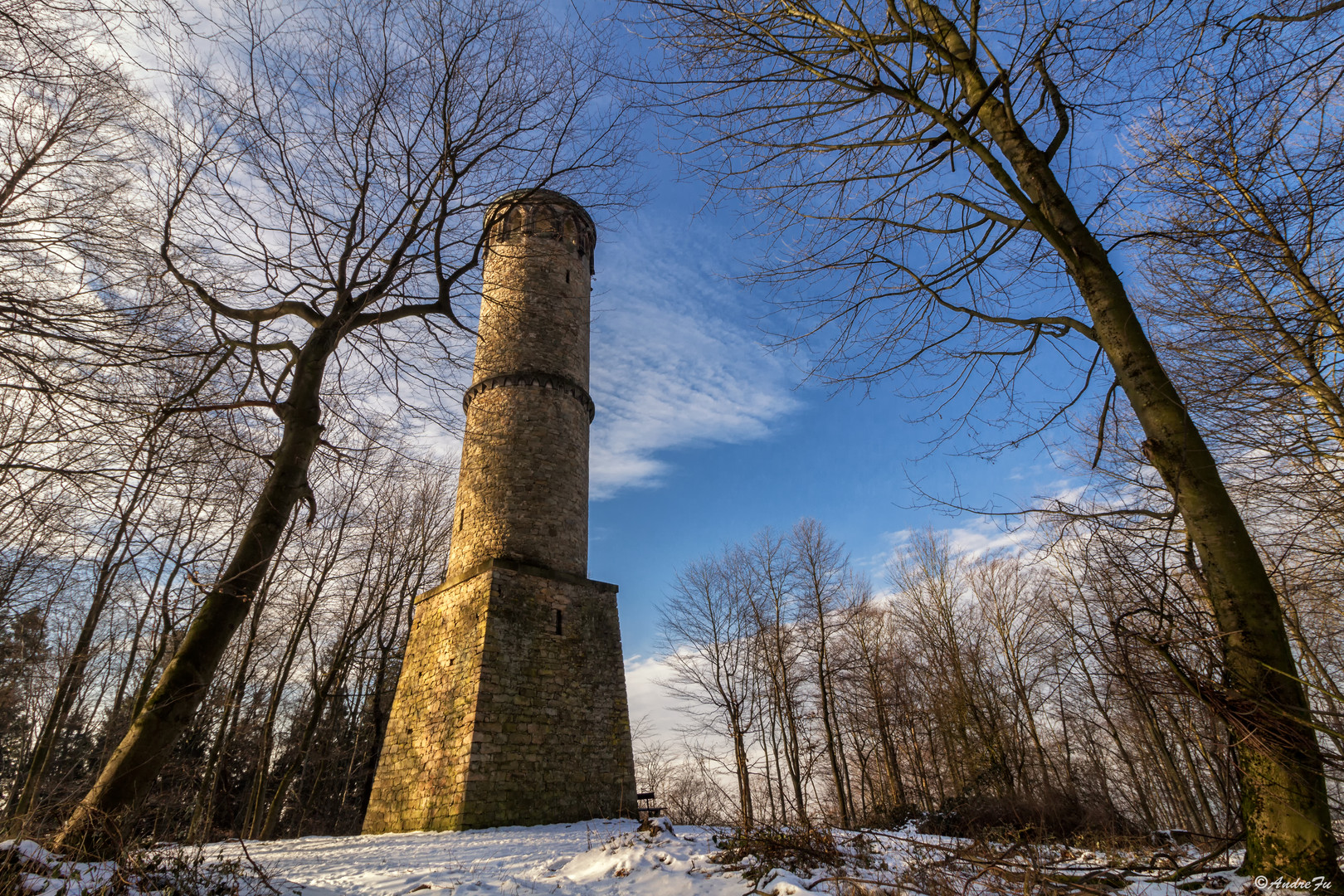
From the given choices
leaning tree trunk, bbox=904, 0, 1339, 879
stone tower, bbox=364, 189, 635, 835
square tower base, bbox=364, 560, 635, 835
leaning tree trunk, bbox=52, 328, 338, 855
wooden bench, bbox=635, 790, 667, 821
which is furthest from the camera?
stone tower, bbox=364, 189, 635, 835

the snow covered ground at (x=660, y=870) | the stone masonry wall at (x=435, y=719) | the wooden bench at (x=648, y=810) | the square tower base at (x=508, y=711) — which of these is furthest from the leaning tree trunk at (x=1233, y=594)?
the stone masonry wall at (x=435, y=719)

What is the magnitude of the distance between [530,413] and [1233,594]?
10.8m

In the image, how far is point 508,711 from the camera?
940 centimetres

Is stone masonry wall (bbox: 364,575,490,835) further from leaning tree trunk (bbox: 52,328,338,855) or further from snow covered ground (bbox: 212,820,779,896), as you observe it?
leaning tree trunk (bbox: 52,328,338,855)

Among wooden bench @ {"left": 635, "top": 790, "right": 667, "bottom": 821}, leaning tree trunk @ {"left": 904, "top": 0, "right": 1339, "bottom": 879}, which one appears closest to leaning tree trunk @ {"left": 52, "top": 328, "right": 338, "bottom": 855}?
wooden bench @ {"left": 635, "top": 790, "right": 667, "bottom": 821}

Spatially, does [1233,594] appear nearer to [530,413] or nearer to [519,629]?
[519,629]

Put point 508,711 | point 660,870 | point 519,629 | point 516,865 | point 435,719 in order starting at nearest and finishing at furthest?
point 660,870
point 516,865
point 508,711
point 435,719
point 519,629

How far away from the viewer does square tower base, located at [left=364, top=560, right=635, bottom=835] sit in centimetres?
892

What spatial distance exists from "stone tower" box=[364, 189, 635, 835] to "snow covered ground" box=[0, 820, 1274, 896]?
5.18 ft

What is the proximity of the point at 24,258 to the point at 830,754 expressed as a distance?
54.6 ft

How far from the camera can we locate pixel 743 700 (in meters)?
16.9

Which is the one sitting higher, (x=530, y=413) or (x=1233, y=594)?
(x=530, y=413)

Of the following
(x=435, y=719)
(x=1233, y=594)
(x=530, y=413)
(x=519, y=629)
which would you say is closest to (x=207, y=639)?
(x=519, y=629)

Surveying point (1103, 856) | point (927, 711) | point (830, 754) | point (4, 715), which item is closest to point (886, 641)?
point (927, 711)
